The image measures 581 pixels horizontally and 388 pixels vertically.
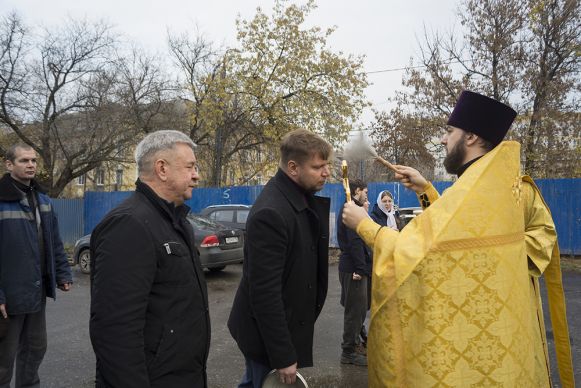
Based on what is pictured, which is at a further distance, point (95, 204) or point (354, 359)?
point (95, 204)

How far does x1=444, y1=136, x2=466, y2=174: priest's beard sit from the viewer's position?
2629 millimetres

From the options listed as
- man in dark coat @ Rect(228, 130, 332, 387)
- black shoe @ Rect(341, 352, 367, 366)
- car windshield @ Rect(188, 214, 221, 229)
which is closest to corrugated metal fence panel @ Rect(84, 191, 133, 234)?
car windshield @ Rect(188, 214, 221, 229)

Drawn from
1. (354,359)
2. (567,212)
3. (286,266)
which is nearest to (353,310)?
(354,359)

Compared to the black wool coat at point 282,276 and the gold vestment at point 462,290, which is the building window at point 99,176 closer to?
the black wool coat at point 282,276

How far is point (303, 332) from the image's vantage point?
269 centimetres

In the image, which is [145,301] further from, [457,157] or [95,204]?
[95,204]

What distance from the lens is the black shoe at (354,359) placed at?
509 cm

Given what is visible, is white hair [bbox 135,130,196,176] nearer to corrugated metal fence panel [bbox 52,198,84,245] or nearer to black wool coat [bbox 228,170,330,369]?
black wool coat [bbox 228,170,330,369]

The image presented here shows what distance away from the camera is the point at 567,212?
13.4m

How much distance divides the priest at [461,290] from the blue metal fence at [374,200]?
41.0 feet

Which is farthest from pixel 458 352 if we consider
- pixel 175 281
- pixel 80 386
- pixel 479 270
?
pixel 80 386

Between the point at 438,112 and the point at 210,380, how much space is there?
15.9 m

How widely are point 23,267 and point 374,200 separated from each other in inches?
507

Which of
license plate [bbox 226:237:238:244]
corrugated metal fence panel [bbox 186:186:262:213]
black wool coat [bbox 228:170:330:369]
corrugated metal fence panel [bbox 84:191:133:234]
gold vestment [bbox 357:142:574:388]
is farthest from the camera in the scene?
corrugated metal fence panel [bbox 84:191:133:234]
